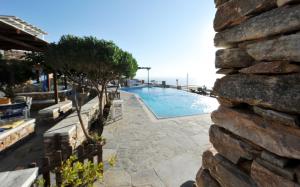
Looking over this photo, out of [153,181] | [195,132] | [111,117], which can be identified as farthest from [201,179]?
[111,117]

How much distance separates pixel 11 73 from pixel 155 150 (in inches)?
505

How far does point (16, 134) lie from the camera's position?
676 cm

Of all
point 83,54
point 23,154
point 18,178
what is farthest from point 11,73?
point 18,178

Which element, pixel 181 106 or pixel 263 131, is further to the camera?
pixel 181 106

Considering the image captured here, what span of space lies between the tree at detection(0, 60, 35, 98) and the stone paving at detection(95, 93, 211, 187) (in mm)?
9635

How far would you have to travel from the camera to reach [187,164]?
503cm

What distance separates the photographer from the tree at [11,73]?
43.4 feet

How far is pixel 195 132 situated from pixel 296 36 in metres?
6.92

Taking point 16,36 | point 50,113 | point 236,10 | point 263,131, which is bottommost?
point 50,113

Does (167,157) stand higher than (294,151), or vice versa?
(294,151)

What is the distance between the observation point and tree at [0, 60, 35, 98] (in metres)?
13.2

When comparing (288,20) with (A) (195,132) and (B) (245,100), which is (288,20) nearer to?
(B) (245,100)

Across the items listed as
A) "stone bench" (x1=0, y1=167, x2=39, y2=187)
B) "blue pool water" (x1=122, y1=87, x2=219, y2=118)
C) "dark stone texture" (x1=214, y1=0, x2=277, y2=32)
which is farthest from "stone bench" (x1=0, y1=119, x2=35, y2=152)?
"dark stone texture" (x1=214, y1=0, x2=277, y2=32)

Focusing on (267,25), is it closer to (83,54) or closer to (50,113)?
(83,54)
